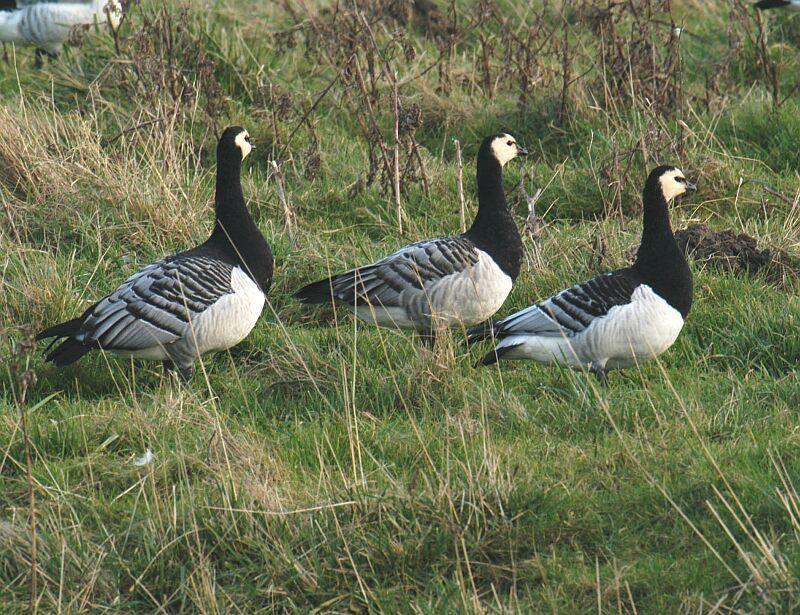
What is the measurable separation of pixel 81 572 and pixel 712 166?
18.5ft

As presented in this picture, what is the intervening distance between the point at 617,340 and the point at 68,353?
9.35ft

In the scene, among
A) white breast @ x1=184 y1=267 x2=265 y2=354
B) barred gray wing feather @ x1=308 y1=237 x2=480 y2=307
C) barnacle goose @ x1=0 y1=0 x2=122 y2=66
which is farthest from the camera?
barnacle goose @ x1=0 y1=0 x2=122 y2=66

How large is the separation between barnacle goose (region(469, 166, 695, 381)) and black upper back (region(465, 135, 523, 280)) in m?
0.63

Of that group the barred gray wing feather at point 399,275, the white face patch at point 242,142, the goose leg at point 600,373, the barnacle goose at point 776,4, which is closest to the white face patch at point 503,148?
the barred gray wing feather at point 399,275

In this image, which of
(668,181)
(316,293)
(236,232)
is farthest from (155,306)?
(668,181)

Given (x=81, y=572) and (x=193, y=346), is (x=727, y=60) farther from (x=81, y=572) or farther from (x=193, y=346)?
(x=81, y=572)

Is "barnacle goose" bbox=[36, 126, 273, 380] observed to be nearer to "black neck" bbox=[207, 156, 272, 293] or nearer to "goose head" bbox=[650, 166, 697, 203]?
"black neck" bbox=[207, 156, 272, 293]

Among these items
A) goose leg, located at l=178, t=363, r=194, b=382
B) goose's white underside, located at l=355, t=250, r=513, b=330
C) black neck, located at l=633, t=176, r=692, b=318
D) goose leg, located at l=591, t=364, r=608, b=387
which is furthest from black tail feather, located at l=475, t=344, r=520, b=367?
goose leg, located at l=178, t=363, r=194, b=382

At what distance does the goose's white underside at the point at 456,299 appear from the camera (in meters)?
6.49

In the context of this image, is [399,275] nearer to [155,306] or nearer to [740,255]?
[155,306]

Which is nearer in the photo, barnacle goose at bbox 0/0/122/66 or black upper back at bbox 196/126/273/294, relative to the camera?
black upper back at bbox 196/126/273/294

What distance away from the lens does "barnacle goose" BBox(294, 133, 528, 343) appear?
6.48 m

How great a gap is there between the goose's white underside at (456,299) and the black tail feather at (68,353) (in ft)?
5.11

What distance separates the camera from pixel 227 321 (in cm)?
595
